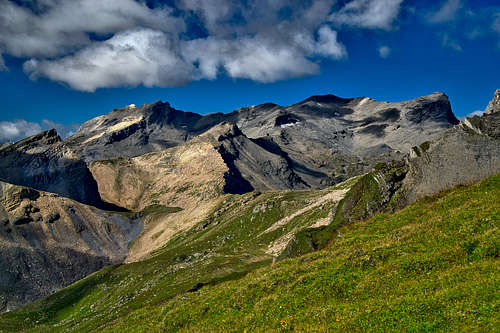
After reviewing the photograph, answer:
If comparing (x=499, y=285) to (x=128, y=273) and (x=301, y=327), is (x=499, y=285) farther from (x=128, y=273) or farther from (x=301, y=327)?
(x=128, y=273)

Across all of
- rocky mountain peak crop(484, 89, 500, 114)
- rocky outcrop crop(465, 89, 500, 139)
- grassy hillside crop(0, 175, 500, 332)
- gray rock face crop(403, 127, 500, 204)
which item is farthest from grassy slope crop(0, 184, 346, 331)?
rocky mountain peak crop(484, 89, 500, 114)

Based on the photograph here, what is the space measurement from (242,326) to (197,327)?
16.6ft

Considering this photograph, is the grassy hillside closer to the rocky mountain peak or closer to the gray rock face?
the gray rock face

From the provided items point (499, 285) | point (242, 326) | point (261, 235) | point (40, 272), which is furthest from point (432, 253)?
point (40, 272)

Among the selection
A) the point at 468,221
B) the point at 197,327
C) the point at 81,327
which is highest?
the point at 468,221

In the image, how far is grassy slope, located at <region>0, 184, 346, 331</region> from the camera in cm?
9575

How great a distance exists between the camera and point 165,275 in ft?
384

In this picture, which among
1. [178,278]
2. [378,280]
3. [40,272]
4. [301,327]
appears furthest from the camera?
[40,272]

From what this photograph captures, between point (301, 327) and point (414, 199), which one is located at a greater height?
point (414, 199)

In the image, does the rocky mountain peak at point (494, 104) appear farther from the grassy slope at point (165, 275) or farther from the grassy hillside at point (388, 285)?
the grassy slope at point (165, 275)

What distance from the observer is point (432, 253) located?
2370 cm

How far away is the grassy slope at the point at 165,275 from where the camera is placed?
9575 cm

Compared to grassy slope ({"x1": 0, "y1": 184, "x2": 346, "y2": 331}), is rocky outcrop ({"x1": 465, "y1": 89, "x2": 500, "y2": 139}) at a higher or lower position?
higher

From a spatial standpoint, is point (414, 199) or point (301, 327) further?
point (414, 199)
